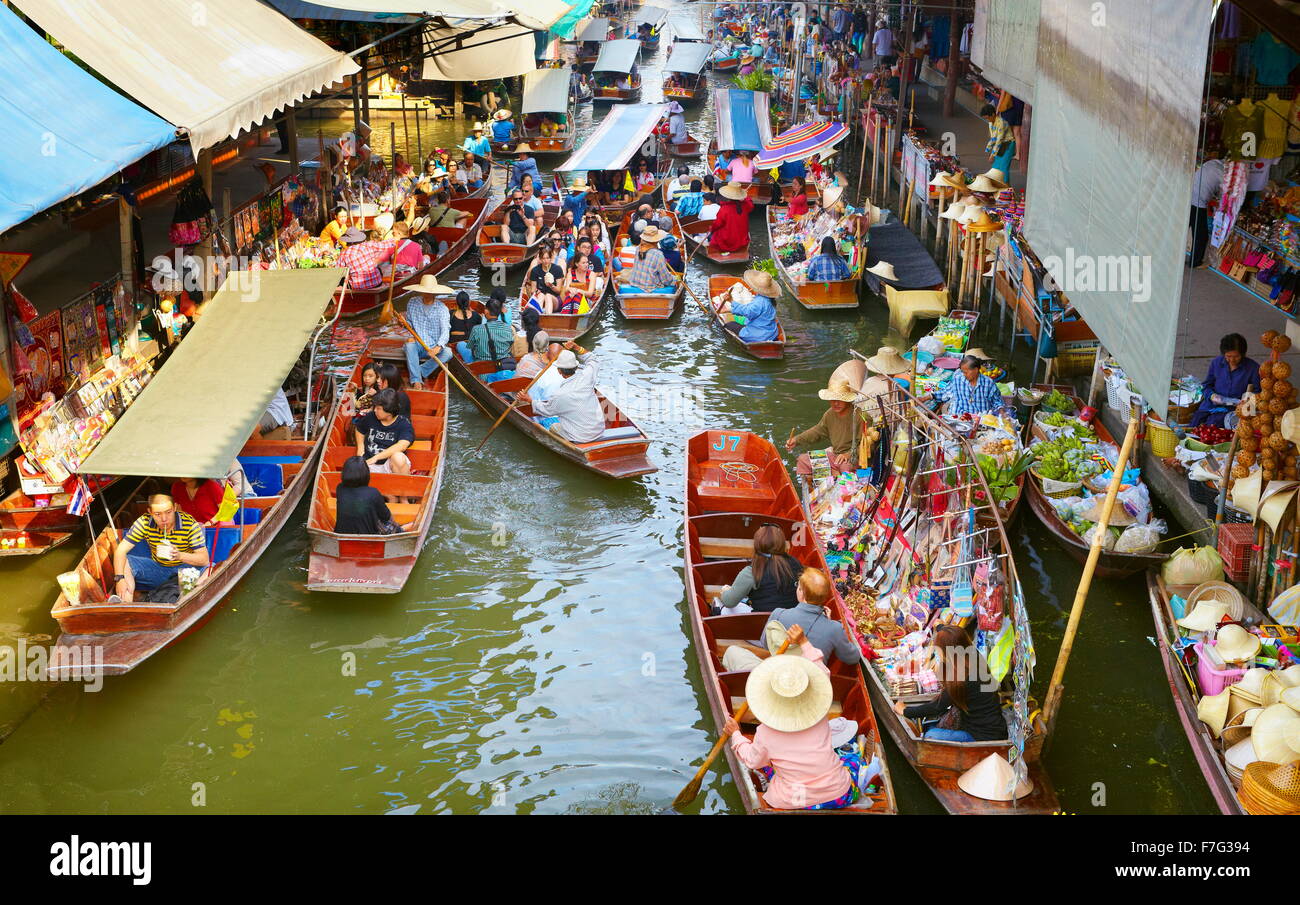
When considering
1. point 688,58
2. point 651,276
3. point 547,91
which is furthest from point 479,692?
point 688,58

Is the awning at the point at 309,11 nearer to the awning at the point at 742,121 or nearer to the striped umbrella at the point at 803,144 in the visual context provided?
the striped umbrella at the point at 803,144

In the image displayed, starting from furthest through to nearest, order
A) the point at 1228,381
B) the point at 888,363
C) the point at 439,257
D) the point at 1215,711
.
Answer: the point at 439,257
the point at 888,363
the point at 1228,381
the point at 1215,711

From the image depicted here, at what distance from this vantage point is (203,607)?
8.59 meters

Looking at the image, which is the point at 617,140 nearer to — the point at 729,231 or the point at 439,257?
the point at 729,231

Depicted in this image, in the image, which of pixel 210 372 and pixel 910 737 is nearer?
pixel 910 737

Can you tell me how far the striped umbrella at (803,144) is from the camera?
18922mm

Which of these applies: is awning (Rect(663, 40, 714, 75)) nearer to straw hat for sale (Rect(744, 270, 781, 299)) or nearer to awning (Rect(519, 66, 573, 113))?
awning (Rect(519, 66, 573, 113))

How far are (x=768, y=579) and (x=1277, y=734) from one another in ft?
10.5

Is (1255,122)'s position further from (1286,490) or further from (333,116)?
(333,116)

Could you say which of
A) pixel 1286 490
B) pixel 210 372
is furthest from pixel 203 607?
pixel 1286 490

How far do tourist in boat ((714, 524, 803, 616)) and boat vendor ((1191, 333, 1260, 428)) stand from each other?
15.2 ft

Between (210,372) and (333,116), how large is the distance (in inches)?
760

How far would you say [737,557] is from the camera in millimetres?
9648

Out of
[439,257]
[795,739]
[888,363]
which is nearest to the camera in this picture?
[795,739]
